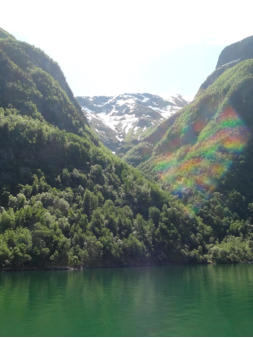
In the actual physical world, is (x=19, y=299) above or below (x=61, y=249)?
below

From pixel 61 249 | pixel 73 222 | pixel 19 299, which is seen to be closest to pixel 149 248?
pixel 73 222

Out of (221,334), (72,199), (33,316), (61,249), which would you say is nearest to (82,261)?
(61,249)

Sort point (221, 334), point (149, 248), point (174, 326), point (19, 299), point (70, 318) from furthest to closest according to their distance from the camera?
point (149, 248) < point (19, 299) < point (70, 318) < point (174, 326) < point (221, 334)

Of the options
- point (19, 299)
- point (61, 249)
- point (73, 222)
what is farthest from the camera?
point (73, 222)

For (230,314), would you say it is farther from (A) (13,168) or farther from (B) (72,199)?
(A) (13,168)

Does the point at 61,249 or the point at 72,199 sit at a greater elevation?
the point at 72,199

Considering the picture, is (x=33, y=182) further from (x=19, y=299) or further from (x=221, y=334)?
(x=221, y=334)

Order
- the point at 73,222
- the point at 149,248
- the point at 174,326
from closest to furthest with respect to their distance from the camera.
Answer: the point at 174,326 → the point at 73,222 → the point at 149,248

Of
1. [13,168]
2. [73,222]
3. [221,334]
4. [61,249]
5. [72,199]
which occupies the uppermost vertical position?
[13,168]

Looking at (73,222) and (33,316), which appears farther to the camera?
(73,222)
